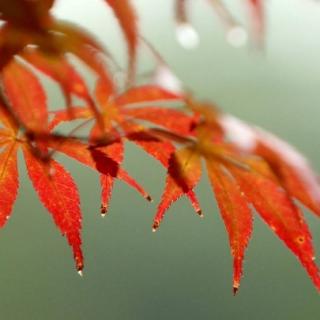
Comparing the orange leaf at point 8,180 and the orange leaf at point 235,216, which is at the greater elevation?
the orange leaf at point 8,180

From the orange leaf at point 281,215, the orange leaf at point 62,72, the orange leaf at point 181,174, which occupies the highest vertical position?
the orange leaf at point 62,72

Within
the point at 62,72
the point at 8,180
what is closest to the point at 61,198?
the point at 8,180

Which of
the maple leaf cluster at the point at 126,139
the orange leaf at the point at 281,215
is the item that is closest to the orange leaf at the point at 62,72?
the maple leaf cluster at the point at 126,139

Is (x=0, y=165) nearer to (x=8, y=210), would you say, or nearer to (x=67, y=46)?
(x=8, y=210)

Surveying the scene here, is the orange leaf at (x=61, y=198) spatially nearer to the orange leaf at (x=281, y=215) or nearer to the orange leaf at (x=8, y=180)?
the orange leaf at (x=8, y=180)

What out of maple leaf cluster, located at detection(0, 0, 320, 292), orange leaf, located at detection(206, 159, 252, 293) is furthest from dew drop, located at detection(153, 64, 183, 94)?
orange leaf, located at detection(206, 159, 252, 293)

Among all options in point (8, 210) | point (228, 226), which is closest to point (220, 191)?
point (228, 226)

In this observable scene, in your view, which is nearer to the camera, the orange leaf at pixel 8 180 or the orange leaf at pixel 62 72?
the orange leaf at pixel 62 72

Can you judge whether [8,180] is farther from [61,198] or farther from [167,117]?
[167,117]
